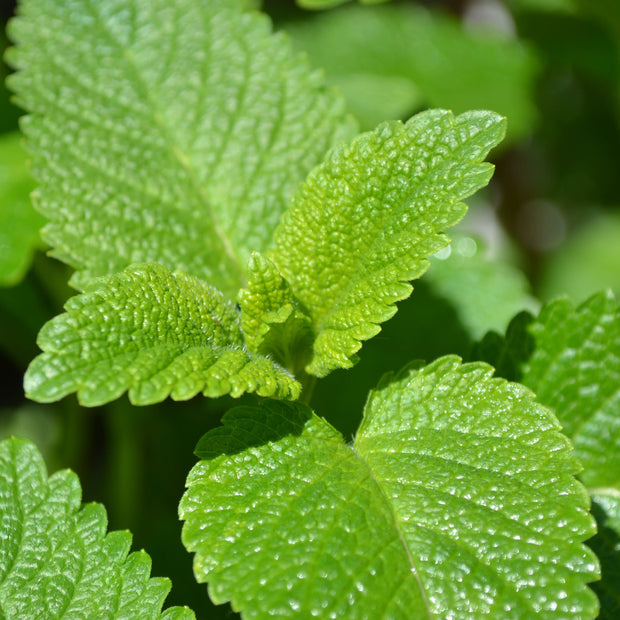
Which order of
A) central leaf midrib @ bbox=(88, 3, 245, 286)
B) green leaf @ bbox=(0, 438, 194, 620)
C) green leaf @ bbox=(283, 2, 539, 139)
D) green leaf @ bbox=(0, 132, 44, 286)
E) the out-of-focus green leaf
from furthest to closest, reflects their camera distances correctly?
the out-of-focus green leaf, green leaf @ bbox=(283, 2, 539, 139), green leaf @ bbox=(0, 132, 44, 286), central leaf midrib @ bbox=(88, 3, 245, 286), green leaf @ bbox=(0, 438, 194, 620)

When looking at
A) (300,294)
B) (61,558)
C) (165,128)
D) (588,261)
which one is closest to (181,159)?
(165,128)

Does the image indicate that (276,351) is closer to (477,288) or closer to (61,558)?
(61,558)

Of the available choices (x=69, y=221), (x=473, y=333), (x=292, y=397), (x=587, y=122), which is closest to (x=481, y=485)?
(x=292, y=397)

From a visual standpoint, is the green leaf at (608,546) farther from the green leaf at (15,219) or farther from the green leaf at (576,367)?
the green leaf at (15,219)

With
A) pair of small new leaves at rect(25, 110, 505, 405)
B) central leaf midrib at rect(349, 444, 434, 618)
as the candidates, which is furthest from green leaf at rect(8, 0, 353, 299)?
central leaf midrib at rect(349, 444, 434, 618)

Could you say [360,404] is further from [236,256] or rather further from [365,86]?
[365,86]

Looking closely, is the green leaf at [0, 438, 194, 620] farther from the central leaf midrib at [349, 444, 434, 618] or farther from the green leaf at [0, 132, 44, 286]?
the green leaf at [0, 132, 44, 286]
